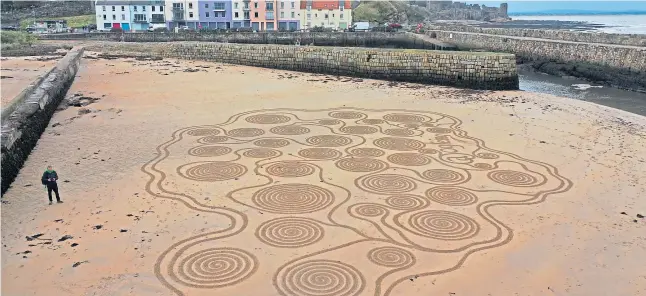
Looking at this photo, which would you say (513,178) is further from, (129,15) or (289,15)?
(129,15)

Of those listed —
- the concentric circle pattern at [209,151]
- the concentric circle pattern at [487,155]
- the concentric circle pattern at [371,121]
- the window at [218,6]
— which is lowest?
the concentric circle pattern at [487,155]

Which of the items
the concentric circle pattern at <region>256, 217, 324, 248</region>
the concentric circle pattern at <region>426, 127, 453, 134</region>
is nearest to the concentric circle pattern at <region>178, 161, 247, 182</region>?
the concentric circle pattern at <region>256, 217, 324, 248</region>

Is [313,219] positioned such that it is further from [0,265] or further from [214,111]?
[214,111]

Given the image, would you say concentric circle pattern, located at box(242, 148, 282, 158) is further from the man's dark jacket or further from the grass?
the grass

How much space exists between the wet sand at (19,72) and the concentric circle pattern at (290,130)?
10146 mm

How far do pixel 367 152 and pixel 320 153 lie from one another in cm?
115

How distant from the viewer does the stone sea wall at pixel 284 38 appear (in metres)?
48.9

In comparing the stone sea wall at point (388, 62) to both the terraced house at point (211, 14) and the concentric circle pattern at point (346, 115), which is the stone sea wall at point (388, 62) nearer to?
the concentric circle pattern at point (346, 115)

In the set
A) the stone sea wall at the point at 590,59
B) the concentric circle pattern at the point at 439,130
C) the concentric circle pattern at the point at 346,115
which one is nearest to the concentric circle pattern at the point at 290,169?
the concentric circle pattern at the point at 439,130

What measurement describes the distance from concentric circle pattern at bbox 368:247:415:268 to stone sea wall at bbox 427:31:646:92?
2363cm

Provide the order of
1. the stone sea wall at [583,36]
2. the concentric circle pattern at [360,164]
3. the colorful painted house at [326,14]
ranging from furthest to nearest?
the colorful painted house at [326,14] < the stone sea wall at [583,36] < the concentric circle pattern at [360,164]

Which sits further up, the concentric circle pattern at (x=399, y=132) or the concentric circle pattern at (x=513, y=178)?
the concentric circle pattern at (x=399, y=132)

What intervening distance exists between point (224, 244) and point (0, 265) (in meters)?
2.91

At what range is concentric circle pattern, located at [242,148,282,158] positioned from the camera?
11.3 metres
